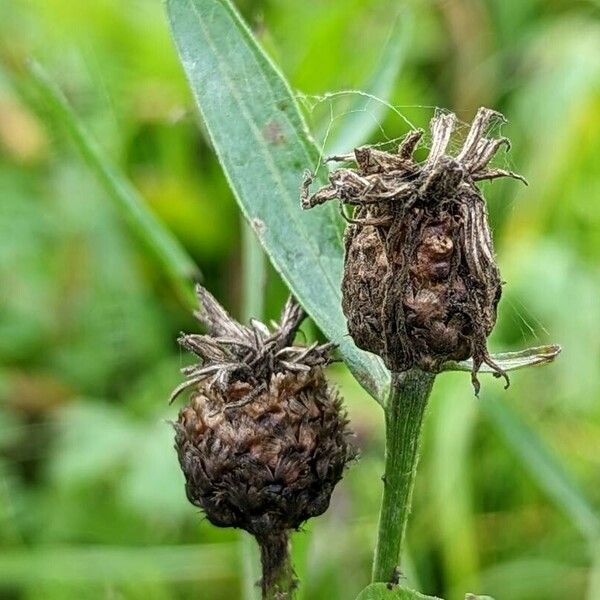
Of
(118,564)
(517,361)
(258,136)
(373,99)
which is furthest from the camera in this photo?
(118,564)

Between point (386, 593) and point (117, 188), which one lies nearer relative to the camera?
point (386, 593)

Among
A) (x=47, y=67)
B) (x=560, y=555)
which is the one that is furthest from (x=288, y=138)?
(x=47, y=67)

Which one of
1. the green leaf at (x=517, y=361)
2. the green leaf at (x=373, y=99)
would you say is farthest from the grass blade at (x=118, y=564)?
the green leaf at (x=517, y=361)

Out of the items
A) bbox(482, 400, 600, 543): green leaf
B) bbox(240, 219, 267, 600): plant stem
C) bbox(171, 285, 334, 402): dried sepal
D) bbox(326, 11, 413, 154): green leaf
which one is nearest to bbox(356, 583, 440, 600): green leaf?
bbox(171, 285, 334, 402): dried sepal

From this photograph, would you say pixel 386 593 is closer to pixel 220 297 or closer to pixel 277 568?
pixel 277 568

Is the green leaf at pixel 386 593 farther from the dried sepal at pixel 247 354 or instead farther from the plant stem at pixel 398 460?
the dried sepal at pixel 247 354

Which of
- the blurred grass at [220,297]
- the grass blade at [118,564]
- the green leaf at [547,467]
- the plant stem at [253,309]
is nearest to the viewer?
the plant stem at [253,309]

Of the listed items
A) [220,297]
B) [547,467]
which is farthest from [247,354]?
[220,297]

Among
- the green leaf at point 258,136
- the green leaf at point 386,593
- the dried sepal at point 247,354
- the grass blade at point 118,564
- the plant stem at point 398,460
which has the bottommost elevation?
the grass blade at point 118,564

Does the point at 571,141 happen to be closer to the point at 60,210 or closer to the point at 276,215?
the point at 60,210
